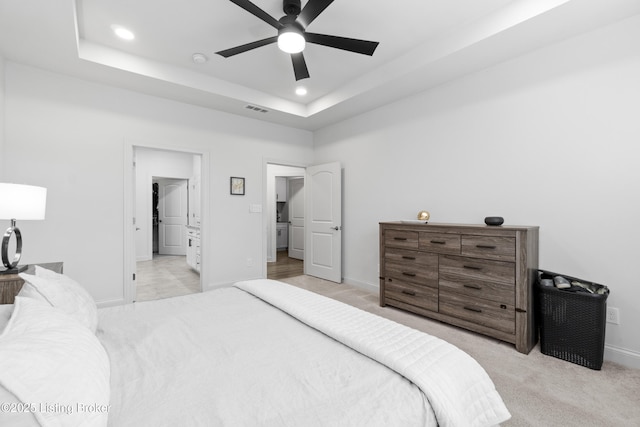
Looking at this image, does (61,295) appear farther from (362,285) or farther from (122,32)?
(362,285)

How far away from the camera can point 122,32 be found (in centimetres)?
274

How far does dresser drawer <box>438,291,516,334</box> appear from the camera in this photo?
2.53m

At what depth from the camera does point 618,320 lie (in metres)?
2.32

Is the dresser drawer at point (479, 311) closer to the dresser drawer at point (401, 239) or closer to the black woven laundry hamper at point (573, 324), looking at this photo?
the black woven laundry hamper at point (573, 324)

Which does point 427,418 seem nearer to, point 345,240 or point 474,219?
point 474,219

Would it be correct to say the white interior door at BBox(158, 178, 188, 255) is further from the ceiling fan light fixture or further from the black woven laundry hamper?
the black woven laundry hamper

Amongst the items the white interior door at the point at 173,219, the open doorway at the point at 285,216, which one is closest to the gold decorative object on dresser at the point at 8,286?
the open doorway at the point at 285,216

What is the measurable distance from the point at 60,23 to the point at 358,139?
3.45 metres

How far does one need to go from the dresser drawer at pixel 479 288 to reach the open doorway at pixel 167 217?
11.8ft

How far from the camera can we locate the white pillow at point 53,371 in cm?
64

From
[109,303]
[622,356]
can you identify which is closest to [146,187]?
[109,303]

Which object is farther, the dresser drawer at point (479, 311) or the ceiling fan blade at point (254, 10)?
the dresser drawer at point (479, 311)

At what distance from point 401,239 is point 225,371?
2.65 meters

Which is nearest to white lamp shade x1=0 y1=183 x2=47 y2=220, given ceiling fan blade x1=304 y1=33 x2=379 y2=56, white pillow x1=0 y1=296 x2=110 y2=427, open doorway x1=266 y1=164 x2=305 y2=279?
white pillow x1=0 y1=296 x2=110 y2=427
